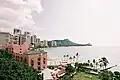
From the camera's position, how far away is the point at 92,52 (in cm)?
380

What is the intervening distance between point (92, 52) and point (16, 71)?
1.24m

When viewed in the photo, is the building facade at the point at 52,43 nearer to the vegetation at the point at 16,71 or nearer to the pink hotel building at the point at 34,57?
the pink hotel building at the point at 34,57

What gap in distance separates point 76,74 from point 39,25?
4.26 feet

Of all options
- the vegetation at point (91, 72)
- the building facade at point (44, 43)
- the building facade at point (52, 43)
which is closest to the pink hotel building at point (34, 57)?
the building facade at point (44, 43)

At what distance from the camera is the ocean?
3615 millimetres

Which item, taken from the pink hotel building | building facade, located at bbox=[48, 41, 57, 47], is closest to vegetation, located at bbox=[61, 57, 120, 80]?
the pink hotel building

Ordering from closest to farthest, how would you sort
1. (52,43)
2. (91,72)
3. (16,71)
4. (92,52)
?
(16,71), (52,43), (92,52), (91,72)

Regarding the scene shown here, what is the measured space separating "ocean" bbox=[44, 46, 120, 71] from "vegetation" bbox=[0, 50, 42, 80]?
476mm

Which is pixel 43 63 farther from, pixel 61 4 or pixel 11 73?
pixel 61 4

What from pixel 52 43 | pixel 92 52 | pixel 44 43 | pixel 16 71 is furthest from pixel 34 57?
pixel 92 52

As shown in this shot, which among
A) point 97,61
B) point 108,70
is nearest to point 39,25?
point 97,61

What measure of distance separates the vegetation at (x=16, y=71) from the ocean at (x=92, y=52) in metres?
0.48

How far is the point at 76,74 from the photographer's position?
436cm

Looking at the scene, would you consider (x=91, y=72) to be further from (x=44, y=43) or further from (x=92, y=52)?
(x=44, y=43)
